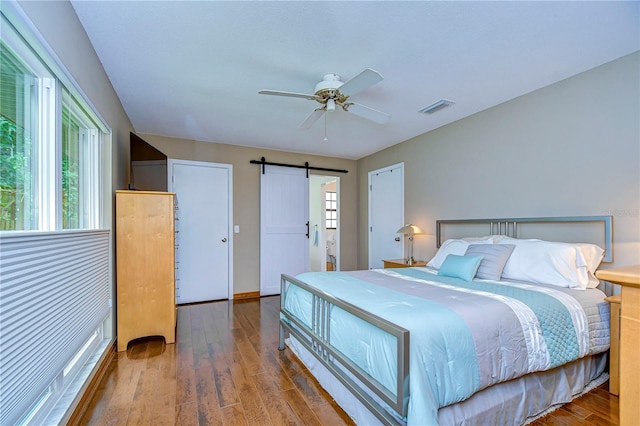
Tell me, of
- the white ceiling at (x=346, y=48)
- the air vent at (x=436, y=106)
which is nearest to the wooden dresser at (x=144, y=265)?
the white ceiling at (x=346, y=48)

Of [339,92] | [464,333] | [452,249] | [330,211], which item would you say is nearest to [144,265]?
[339,92]

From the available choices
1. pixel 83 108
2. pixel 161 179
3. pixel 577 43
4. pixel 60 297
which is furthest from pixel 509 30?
pixel 161 179

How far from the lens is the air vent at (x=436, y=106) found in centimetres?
317

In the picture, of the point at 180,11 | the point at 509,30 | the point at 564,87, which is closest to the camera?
the point at 180,11

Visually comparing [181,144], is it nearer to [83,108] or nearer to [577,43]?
[83,108]

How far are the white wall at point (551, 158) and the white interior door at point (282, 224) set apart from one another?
6.72 ft

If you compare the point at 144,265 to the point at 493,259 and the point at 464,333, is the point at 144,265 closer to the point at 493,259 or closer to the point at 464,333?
the point at 464,333

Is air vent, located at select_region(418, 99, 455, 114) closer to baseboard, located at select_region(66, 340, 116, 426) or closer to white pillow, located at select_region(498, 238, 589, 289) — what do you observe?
white pillow, located at select_region(498, 238, 589, 289)

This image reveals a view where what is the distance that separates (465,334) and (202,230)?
394 centimetres

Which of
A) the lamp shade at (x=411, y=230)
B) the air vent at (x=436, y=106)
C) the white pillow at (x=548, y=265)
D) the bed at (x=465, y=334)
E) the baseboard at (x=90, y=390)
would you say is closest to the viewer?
the bed at (x=465, y=334)

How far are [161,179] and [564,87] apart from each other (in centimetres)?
414

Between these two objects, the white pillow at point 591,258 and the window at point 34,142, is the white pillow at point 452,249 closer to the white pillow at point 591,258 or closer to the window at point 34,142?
the white pillow at point 591,258

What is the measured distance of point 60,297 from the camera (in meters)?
1.62

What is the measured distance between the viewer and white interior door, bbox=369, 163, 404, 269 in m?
4.75
